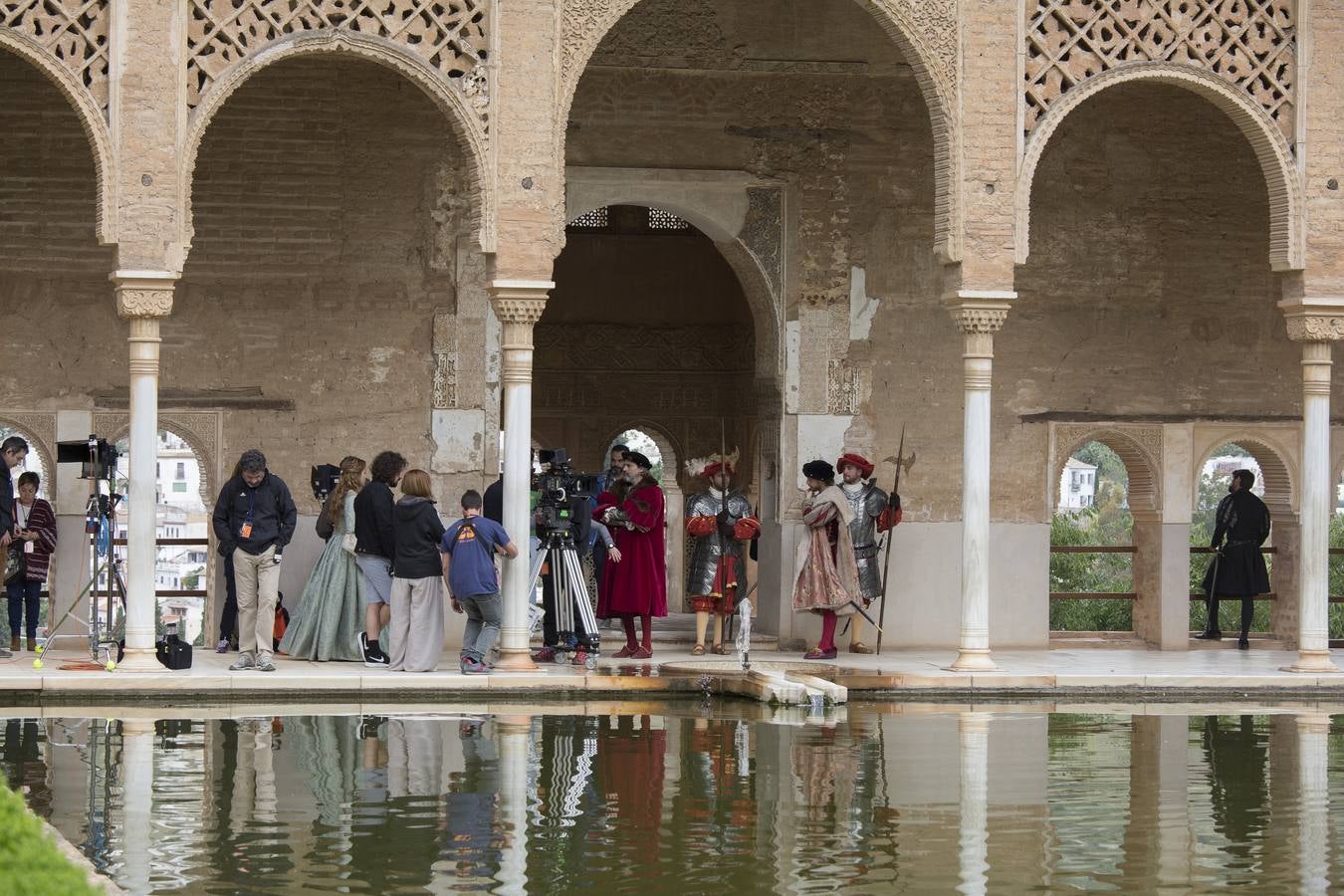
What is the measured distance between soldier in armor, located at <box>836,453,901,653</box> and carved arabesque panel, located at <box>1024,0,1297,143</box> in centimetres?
259

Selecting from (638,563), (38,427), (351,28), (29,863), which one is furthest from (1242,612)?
(29,863)

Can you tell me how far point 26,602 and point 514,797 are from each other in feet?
20.8

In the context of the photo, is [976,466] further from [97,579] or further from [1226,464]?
[1226,464]

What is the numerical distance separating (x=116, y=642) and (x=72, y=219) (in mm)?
3235

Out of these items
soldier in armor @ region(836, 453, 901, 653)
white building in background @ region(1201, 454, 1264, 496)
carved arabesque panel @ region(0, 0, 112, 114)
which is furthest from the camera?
white building in background @ region(1201, 454, 1264, 496)

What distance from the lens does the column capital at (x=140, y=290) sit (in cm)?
1261

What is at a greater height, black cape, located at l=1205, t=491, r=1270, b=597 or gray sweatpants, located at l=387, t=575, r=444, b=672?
black cape, located at l=1205, t=491, r=1270, b=597

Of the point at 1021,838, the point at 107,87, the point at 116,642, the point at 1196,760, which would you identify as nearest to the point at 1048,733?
the point at 1196,760

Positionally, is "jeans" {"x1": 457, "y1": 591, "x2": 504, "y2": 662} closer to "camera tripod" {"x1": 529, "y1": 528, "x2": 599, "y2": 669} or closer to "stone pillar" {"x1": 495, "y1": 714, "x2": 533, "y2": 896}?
"camera tripod" {"x1": 529, "y1": 528, "x2": 599, "y2": 669}

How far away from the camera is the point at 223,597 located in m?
14.7

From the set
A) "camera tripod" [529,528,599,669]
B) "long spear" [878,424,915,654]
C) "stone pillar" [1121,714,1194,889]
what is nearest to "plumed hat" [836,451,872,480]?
"long spear" [878,424,915,654]

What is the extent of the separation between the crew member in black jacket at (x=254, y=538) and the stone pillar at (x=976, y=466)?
4.11 m

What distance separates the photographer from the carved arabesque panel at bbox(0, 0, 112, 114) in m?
12.4

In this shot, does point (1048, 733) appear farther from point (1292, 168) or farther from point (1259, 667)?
point (1292, 168)
